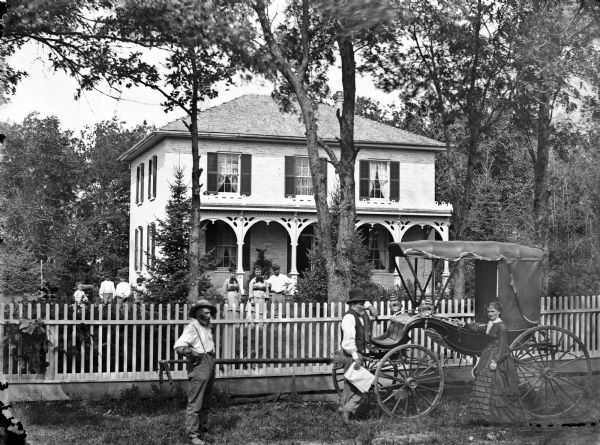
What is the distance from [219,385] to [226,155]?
63.5ft

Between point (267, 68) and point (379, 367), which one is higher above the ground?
point (267, 68)

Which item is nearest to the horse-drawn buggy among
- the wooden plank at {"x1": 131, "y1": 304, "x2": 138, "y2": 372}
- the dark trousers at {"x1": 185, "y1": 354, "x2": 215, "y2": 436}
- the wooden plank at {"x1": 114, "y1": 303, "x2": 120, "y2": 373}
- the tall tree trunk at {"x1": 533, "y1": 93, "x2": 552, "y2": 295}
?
the dark trousers at {"x1": 185, "y1": 354, "x2": 215, "y2": 436}

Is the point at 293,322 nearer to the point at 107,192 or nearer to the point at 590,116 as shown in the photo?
the point at 590,116

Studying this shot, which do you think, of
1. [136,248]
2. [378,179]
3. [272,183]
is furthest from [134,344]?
[136,248]

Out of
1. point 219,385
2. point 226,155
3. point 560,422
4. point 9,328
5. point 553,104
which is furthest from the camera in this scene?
point 226,155

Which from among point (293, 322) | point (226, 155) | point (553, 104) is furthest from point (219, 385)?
point (226, 155)

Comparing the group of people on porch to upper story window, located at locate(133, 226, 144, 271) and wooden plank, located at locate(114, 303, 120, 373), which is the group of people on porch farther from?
upper story window, located at locate(133, 226, 144, 271)

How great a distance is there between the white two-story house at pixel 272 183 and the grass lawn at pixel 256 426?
1854 cm

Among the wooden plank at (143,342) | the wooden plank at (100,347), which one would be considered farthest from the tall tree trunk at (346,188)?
the wooden plank at (100,347)

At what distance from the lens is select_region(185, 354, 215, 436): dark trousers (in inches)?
337

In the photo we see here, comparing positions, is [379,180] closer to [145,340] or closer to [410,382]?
[145,340]

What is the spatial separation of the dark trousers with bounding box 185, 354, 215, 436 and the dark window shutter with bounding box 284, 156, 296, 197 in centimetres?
2195

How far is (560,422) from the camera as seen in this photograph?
948 centimetres

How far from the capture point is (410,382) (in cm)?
993
